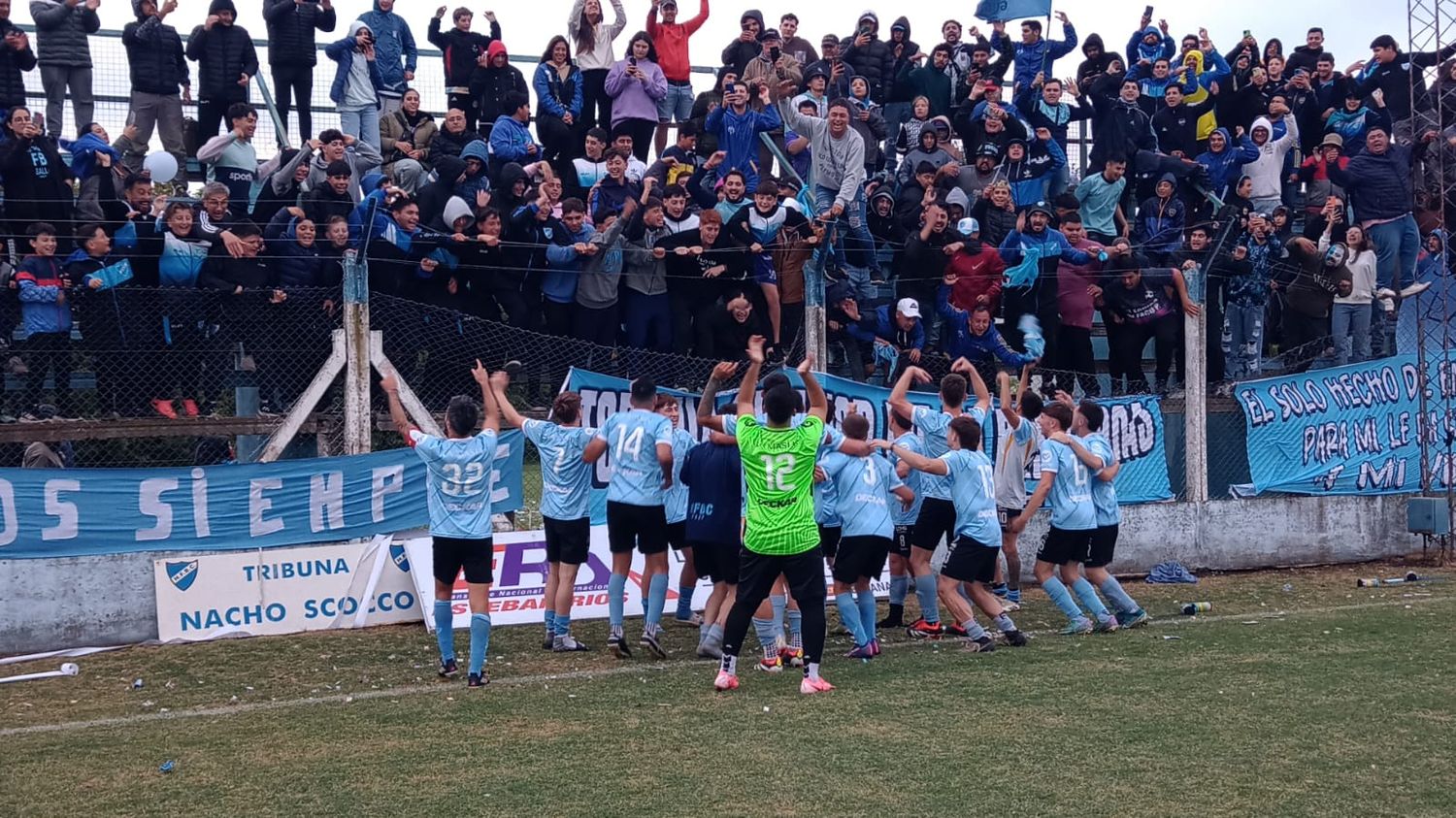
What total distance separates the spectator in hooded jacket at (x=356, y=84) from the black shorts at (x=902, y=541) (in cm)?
698

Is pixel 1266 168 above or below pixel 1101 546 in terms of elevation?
above

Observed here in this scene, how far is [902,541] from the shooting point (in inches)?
464

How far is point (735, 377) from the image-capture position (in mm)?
13664

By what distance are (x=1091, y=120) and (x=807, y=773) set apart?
13217mm

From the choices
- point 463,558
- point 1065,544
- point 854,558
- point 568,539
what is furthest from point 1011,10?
point 463,558

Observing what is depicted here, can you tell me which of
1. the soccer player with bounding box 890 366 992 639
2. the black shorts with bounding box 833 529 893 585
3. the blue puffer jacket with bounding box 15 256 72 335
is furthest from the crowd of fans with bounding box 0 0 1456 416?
the black shorts with bounding box 833 529 893 585

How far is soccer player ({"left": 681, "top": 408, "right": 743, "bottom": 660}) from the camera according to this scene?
10.2 meters

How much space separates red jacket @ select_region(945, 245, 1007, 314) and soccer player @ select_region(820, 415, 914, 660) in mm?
4417

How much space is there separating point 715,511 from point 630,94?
22.6ft

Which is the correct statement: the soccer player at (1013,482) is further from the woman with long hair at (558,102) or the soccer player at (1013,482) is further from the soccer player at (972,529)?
the woman with long hair at (558,102)

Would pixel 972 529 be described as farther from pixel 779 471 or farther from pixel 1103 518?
pixel 779 471

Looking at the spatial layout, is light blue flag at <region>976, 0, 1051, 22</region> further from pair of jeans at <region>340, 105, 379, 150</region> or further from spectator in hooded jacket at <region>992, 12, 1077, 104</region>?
pair of jeans at <region>340, 105, 379, 150</region>

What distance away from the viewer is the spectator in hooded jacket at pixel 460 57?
15.5 meters

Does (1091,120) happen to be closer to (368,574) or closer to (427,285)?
(427,285)
